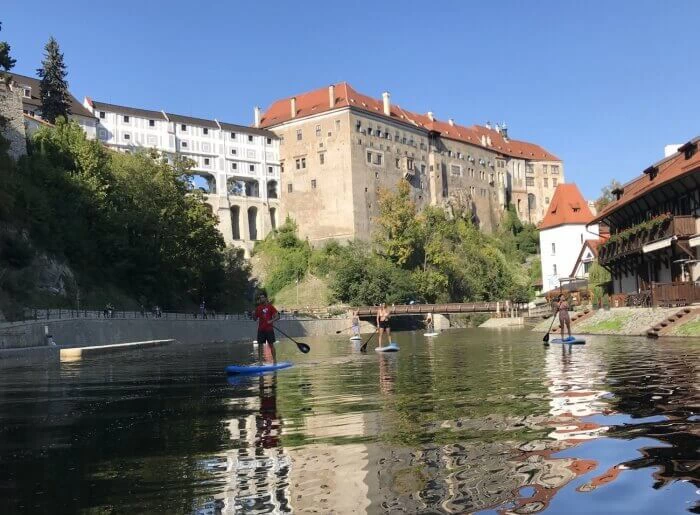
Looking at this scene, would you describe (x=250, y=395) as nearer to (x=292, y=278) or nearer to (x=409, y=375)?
(x=409, y=375)

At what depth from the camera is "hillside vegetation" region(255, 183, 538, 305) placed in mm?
94000

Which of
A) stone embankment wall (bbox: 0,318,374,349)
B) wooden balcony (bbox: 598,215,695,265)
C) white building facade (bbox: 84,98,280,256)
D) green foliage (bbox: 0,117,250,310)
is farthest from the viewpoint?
white building facade (bbox: 84,98,280,256)

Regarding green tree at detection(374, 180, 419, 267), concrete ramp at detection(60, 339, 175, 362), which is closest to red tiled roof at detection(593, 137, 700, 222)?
concrete ramp at detection(60, 339, 175, 362)

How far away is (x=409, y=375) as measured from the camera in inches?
659

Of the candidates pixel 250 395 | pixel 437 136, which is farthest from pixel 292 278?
pixel 250 395

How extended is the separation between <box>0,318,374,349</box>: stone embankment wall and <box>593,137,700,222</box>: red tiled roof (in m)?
30.2

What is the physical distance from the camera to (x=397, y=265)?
101 m

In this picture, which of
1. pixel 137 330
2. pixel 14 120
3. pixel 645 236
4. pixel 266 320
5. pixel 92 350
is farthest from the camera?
pixel 14 120

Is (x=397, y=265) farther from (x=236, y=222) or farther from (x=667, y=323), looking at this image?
(x=667, y=323)

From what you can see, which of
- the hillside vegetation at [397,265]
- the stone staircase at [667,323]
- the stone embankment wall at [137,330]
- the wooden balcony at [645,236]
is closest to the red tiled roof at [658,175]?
the wooden balcony at [645,236]

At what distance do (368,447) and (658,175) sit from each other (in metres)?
42.0

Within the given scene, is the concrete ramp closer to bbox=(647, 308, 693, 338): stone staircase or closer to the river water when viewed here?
the river water

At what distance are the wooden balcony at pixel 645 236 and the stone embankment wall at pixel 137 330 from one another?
27.8m

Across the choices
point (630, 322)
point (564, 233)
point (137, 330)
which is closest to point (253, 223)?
point (564, 233)
